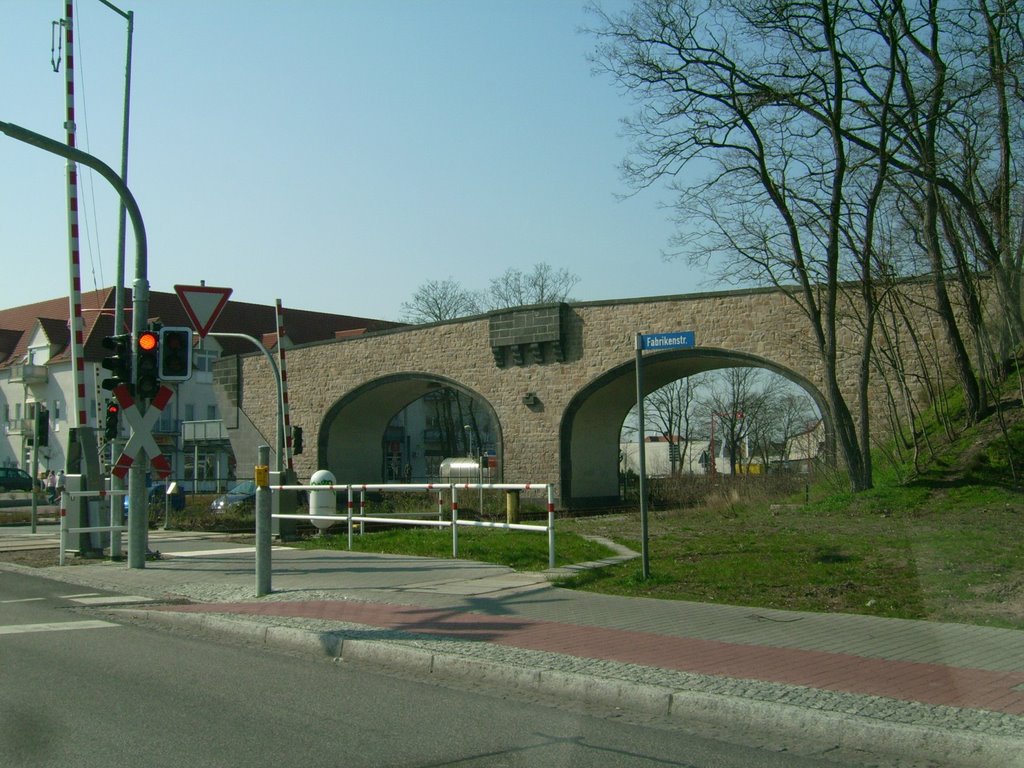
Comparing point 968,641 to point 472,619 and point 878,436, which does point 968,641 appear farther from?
point 878,436

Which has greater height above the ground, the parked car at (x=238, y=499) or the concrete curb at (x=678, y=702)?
the parked car at (x=238, y=499)

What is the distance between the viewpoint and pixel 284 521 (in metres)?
20.2

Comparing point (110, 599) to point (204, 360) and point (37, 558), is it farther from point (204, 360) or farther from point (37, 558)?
point (204, 360)

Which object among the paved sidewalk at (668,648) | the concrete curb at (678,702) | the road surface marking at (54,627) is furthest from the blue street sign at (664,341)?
the road surface marking at (54,627)

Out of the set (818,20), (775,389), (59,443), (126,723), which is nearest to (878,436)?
(818,20)

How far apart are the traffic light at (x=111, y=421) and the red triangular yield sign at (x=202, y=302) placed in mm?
3299

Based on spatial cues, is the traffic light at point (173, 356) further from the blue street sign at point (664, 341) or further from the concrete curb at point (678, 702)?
the blue street sign at point (664, 341)

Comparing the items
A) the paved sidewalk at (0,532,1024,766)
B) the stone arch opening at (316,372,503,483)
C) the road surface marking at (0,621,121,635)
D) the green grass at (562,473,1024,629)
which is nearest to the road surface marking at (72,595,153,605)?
the paved sidewalk at (0,532,1024,766)

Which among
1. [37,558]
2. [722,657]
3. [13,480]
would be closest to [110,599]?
[37,558]

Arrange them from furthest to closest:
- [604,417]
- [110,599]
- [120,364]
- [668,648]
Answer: [604,417], [120,364], [110,599], [668,648]

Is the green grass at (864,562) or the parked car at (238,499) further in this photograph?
the parked car at (238,499)

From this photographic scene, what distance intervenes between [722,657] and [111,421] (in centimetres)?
1295

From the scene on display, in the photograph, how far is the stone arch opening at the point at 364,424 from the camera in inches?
1554

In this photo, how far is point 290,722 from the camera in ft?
20.6
